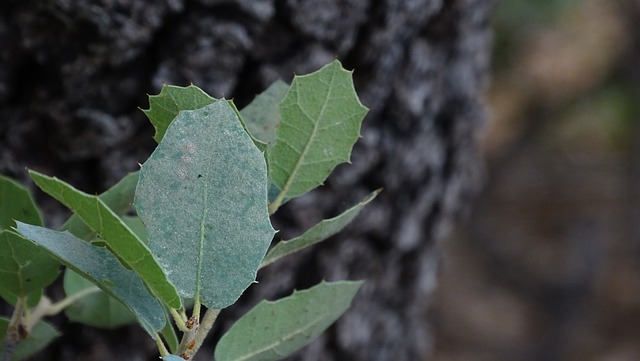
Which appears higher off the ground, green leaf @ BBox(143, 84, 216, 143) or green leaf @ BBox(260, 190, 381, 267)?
green leaf @ BBox(143, 84, 216, 143)

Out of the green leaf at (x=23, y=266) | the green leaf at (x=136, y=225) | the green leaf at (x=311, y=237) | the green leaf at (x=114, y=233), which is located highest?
the green leaf at (x=114, y=233)

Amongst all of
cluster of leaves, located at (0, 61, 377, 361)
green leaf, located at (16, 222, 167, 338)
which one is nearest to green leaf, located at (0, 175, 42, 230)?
cluster of leaves, located at (0, 61, 377, 361)

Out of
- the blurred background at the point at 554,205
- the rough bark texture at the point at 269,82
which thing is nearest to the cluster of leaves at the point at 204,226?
the rough bark texture at the point at 269,82

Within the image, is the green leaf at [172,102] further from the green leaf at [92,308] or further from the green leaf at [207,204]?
the green leaf at [92,308]

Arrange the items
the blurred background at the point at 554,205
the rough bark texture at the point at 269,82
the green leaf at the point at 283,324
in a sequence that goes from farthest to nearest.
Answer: the blurred background at the point at 554,205, the rough bark texture at the point at 269,82, the green leaf at the point at 283,324

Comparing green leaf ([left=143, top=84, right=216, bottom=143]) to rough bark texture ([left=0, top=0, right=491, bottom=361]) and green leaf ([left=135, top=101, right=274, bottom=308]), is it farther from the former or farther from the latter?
rough bark texture ([left=0, top=0, right=491, bottom=361])

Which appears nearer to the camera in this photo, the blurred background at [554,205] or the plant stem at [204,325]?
the plant stem at [204,325]

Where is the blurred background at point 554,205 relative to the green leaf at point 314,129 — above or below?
below

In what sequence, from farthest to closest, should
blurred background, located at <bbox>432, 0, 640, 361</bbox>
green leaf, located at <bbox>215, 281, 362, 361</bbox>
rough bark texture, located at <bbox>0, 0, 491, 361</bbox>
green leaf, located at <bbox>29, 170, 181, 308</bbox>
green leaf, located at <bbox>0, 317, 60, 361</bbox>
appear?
blurred background, located at <bbox>432, 0, 640, 361</bbox> < rough bark texture, located at <bbox>0, 0, 491, 361</bbox> < green leaf, located at <bbox>0, 317, 60, 361</bbox> < green leaf, located at <bbox>215, 281, 362, 361</bbox> < green leaf, located at <bbox>29, 170, 181, 308</bbox>

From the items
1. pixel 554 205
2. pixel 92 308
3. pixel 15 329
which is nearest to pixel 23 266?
pixel 15 329
